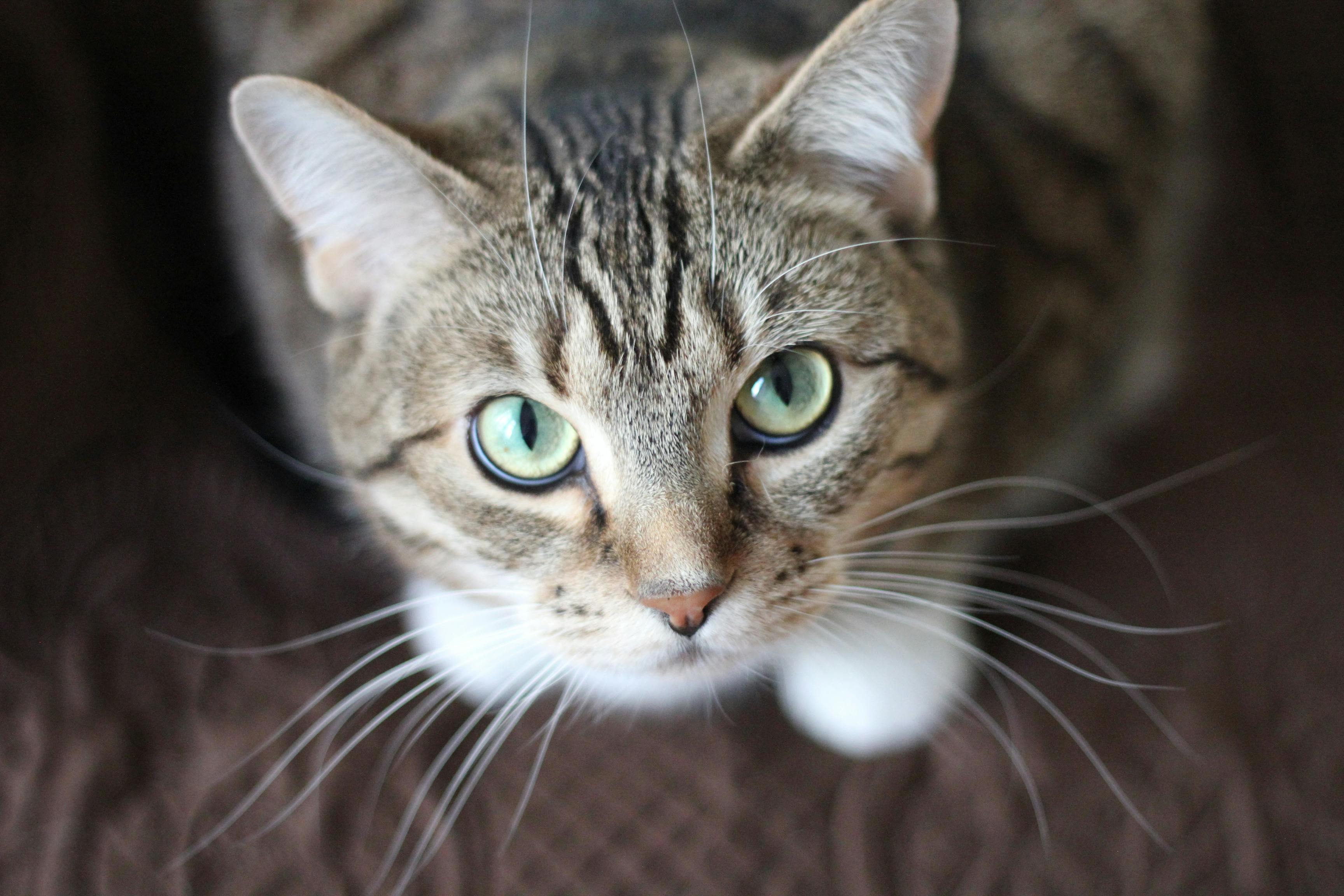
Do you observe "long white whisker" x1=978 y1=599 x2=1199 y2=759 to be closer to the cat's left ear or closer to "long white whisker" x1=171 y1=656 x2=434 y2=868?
the cat's left ear

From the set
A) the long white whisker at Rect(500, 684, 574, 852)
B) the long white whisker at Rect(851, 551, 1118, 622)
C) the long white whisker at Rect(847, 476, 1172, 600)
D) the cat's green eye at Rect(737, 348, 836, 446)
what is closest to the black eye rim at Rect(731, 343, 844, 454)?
the cat's green eye at Rect(737, 348, 836, 446)

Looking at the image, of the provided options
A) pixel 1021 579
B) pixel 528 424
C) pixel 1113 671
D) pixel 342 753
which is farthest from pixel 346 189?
pixel 1113 671

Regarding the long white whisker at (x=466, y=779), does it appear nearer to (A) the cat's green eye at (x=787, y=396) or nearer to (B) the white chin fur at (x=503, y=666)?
(B) the white chin fur at (x=503, y=666)

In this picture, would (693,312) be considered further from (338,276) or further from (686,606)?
(338,276)

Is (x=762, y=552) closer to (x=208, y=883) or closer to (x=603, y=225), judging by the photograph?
(x=603, y=225)

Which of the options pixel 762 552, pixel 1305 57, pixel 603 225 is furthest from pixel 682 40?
pixel 1305 57

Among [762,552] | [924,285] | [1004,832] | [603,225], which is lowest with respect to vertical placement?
[1004,832]
